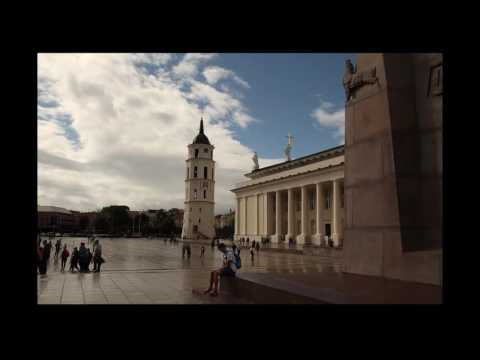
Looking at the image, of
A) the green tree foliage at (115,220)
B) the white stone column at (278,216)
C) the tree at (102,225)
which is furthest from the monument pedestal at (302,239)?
the tree at (102,225)

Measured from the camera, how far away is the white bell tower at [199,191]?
10819 centimetres

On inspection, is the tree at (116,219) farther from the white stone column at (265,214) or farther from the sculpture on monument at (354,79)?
the sculpture on monument at (354,79)

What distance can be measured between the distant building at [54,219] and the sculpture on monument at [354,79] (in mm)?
164988

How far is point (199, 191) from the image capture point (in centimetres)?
11019

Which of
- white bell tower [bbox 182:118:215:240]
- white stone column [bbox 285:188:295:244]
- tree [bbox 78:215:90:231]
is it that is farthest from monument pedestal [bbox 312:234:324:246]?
tree [bbox 78:215:90:231]

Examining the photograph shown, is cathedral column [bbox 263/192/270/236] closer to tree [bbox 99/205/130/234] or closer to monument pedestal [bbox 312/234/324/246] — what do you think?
monument pedestal [bbox 312/234/324/246]

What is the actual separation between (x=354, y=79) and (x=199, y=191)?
99495 mm
